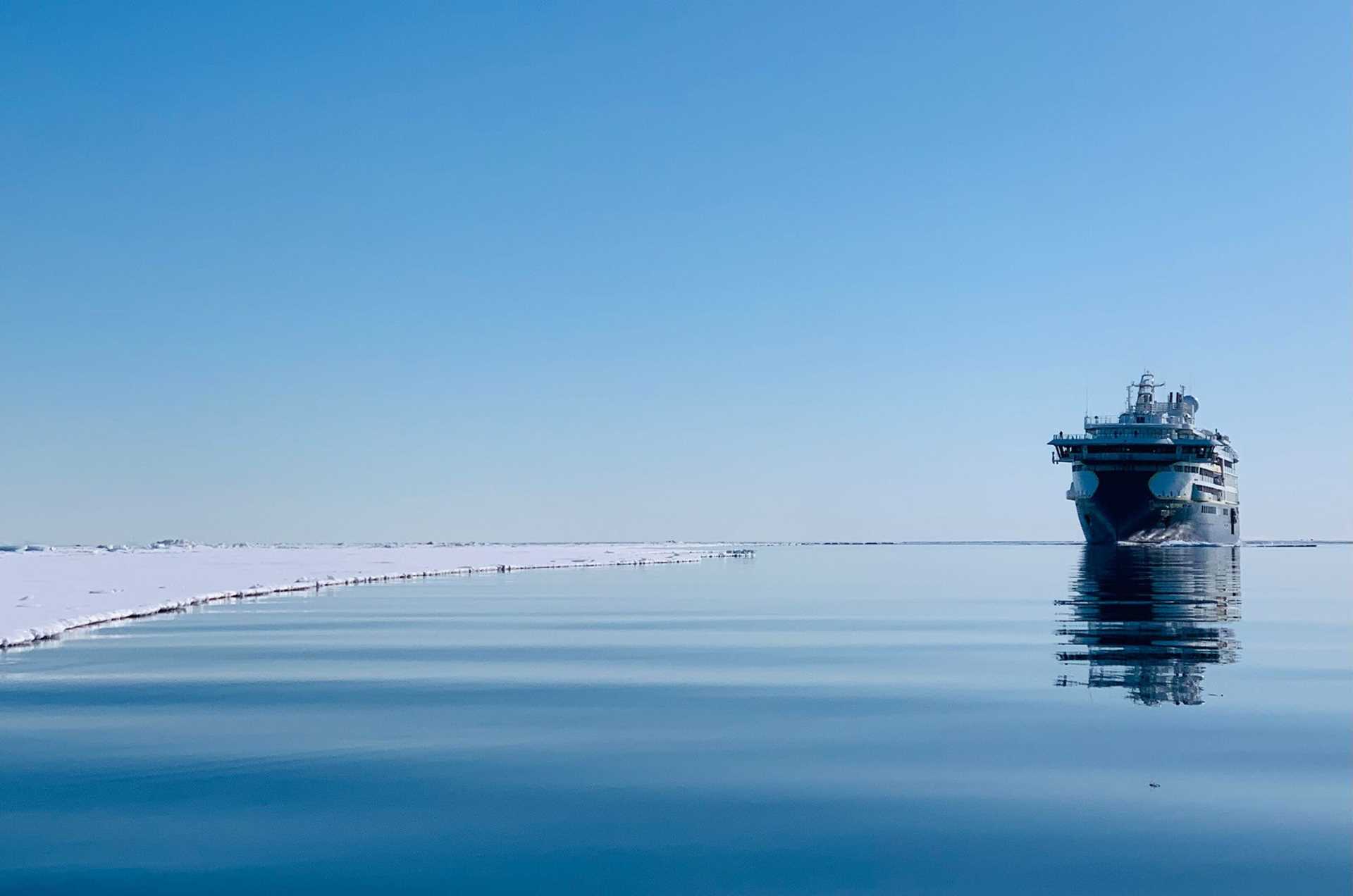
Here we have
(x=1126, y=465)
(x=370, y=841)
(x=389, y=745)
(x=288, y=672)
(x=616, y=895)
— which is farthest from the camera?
(x=1126, y=465)

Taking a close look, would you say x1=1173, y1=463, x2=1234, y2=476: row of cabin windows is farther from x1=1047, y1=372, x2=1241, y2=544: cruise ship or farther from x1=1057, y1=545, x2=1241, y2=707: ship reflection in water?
x1=1057, y1=545, x2=1241, y2=707: ship reflection in water

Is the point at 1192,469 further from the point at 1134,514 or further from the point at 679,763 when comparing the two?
the point at 679,763

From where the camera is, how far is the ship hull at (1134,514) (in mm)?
103250

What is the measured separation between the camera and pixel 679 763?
34.8 feet

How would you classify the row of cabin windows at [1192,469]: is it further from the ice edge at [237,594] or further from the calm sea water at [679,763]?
the calm sea water at [679,763]

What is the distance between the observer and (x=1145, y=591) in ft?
123

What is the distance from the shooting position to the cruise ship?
339ft

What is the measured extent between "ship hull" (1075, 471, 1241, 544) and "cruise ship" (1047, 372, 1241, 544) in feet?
0.20

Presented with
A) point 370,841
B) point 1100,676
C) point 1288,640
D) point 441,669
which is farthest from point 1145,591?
point 370,841

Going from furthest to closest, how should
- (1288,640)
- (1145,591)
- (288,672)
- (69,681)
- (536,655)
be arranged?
1. (1145,591)
2. (1288,640)
3. (536,655)
4. (288,672)
5. (69,681)

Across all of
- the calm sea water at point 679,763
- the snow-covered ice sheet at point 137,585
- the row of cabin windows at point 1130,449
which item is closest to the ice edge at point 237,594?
the snow-covered ice sheet at point 137,585

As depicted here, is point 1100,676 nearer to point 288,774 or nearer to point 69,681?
point 288,774

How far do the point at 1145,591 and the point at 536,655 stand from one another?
2459cm

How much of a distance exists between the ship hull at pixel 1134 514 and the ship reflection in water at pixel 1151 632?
53367mm
